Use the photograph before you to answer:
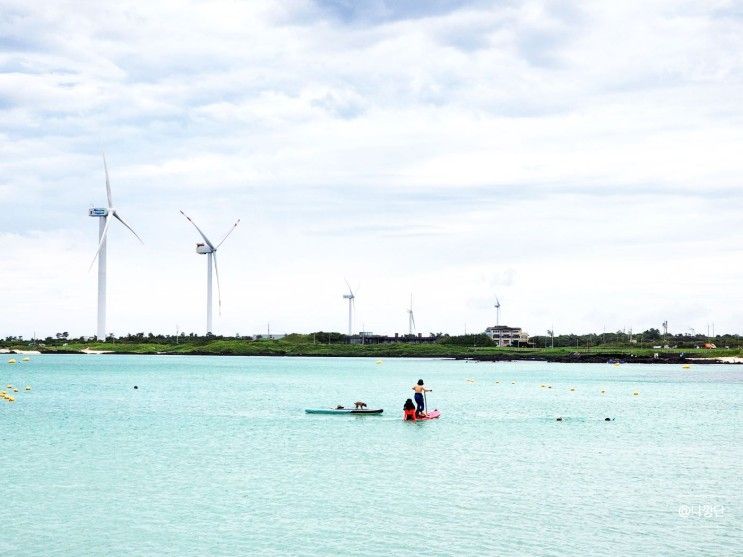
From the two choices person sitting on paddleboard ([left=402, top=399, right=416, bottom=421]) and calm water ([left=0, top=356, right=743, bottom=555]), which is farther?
person sitting on paddleboard ([left=402, top=399, right=416, bottom=421])

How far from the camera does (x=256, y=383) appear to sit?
119m

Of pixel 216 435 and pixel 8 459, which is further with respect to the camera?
pixel 216 435

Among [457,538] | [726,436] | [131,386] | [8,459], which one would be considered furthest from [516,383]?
[457,538]

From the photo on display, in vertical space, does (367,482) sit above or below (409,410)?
below

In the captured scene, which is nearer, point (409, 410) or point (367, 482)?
point (367, 482)

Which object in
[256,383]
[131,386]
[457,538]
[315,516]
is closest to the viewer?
[457,538]

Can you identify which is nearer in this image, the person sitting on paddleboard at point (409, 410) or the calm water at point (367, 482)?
the calm water at point (367, 482)

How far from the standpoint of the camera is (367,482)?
1527 inches

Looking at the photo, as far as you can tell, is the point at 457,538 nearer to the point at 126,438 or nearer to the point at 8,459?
the point at 8,459

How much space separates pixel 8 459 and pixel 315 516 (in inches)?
824

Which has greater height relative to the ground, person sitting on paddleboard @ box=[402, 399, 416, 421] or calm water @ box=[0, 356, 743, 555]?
person sitting on paddleboard @ box=[402, 399, 416, 421]

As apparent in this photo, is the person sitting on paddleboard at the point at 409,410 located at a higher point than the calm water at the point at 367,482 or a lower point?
higher

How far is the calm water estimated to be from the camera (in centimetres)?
2848

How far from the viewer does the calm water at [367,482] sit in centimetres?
2848
